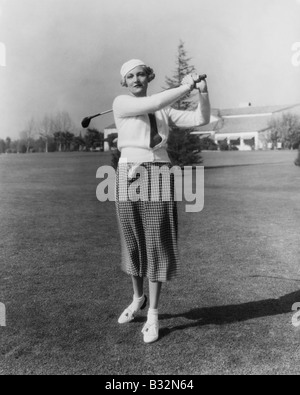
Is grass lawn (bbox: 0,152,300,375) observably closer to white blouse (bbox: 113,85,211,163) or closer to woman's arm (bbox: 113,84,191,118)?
white blouse (bbox: 113,85,211,163)

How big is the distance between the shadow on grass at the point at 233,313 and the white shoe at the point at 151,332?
122 millimetres

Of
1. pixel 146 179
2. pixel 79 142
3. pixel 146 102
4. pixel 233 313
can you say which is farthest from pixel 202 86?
pixel 79 142

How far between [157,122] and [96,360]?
146 cm

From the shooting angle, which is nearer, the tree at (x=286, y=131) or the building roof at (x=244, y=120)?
the tree at (x=286, y=131)

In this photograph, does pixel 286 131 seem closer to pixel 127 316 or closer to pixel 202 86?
pixel 127 316

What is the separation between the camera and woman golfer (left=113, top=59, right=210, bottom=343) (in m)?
2.88

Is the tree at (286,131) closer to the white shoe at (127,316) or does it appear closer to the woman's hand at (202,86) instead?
the white shoe at (127,316)

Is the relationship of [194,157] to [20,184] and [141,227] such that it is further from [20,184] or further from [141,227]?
[141,227]

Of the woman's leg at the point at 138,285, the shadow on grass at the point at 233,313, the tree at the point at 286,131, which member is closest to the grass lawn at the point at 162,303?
the shadow on grass at the point at 233,313

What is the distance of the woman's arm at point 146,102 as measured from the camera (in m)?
2.62

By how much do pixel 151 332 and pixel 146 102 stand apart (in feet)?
4.70

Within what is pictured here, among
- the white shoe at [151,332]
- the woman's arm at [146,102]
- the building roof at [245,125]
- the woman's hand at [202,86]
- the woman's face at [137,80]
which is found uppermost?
the building roof at [245,125]

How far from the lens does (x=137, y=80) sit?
9.48ft
